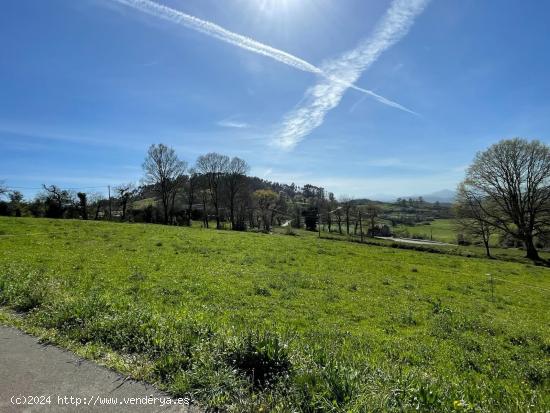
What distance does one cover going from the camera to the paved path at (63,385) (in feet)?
13.8

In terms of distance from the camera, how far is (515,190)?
48.2 m

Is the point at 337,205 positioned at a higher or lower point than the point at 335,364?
higher

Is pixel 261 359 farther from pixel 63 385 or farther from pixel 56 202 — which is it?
pixel 56 202

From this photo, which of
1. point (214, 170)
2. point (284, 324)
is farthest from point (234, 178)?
point (284, 324)

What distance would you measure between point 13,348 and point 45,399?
227cm

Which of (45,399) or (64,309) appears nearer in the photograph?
(45,399)

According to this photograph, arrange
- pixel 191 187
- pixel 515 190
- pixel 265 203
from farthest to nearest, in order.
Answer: pixel 265 203 < pixel 191 187 < pixel 515 190

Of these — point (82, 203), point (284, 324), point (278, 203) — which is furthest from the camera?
point (278, 203)

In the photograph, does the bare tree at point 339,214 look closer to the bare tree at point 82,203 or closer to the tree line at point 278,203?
the tree line at point 278,203

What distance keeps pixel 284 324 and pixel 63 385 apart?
252 inches

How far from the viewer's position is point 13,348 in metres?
5.89

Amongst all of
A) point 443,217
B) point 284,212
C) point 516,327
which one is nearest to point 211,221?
point 284,212

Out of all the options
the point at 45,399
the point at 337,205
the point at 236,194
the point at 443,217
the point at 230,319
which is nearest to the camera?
the point at 45,399

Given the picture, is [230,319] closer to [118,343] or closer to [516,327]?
[118,343]
